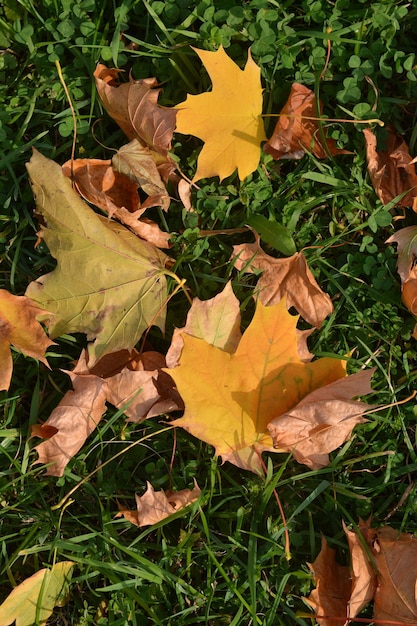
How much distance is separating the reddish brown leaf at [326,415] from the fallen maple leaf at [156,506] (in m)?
→ 0.34

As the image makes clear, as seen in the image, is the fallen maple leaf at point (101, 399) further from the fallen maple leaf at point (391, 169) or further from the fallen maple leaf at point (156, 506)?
the fallen maple leaf at point (391, 169)

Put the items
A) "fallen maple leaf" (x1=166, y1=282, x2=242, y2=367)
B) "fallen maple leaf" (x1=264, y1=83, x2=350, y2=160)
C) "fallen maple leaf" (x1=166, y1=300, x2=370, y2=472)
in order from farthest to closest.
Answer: "fallen maple leaf" (x1=264, y1=83, x2=350, y2=160)
"fallen maple leaf" (x1=166, y1=282, x2=242, y2=367)
"fallen maple leaf" (x1=166, y1=300, x2=370, y2=472)

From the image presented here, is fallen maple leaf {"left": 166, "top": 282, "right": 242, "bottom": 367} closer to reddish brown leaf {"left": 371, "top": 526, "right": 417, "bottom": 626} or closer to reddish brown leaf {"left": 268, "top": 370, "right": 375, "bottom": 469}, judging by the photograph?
reddish brown leaf {"left": 268, "top": 370, "right": 375, "bottom": 469}

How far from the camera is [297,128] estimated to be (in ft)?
7.15

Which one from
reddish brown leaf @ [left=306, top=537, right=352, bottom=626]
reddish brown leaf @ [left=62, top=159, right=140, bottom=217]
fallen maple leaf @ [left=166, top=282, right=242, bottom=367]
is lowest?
reddish brown leaf @ [left=306, top=537, right=352, bottom=626]

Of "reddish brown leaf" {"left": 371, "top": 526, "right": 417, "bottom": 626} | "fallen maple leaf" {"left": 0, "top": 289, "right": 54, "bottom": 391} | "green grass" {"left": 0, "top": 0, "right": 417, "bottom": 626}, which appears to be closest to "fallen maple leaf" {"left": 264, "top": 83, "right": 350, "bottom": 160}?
"green grass" {"left": 0, "top": 0, "right": 417, "bottom": 626}

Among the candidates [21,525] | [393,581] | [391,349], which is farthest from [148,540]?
[391,349]

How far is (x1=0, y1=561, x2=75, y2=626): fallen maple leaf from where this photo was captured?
2.11 metres

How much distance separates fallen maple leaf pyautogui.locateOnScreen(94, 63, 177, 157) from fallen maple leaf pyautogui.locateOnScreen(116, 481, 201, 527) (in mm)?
1036

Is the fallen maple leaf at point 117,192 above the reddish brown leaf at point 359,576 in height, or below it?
above

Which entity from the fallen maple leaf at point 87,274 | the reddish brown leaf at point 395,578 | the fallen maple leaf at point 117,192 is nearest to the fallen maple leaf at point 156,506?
the fallen maple leaf at point 87,274

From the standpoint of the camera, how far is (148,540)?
2211 millimetres

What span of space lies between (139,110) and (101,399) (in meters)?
0.87

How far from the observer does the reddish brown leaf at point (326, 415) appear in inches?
77.1
